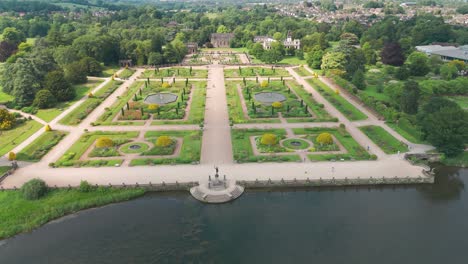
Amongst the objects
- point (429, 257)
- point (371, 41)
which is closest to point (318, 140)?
point (429, 257)

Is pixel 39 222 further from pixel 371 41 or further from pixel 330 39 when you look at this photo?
pixel 330 39

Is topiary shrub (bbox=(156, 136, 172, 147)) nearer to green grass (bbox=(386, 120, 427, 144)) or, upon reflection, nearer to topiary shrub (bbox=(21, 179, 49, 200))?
topiary shrub (bbox=(21, 179, 49, 200))

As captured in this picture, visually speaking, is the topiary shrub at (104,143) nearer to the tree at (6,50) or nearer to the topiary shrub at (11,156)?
the topiary shrub at (11,156)

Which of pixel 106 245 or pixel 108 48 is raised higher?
pixel 108 48

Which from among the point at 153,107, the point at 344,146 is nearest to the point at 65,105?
the point at 153,107

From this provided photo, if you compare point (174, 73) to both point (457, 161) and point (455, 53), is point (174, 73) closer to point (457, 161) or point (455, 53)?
point (457, 161)
